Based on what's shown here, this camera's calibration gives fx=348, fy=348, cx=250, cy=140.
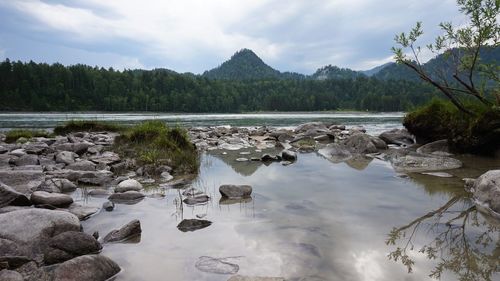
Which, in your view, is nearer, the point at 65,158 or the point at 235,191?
the point at 235,191

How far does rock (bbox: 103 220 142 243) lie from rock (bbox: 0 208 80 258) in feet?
1.33

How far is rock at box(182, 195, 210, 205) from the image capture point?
20.5 ft

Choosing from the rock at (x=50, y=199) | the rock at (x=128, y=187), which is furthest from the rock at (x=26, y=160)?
the rock at (x=50, y=199)

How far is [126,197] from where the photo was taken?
21.4 feet

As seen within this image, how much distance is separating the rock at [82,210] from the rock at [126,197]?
699 millimetres

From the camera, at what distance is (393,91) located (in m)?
143

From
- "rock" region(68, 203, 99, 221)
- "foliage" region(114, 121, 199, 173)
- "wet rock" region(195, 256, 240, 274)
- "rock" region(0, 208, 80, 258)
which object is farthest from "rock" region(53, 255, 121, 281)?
"foliage" region(114, 121, 199, 173)

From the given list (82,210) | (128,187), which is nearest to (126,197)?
(128,187)

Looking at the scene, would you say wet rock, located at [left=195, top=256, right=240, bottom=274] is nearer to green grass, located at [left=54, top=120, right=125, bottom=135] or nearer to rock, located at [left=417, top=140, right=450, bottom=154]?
rock, located at [left=417, top=140, right=450, bottom=154]

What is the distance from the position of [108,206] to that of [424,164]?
330 inches

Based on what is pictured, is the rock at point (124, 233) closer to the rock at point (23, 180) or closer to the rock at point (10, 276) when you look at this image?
the rock at point (10, 276)

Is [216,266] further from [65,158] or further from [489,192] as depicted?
[65,158]

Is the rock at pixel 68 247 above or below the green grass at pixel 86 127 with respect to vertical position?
below

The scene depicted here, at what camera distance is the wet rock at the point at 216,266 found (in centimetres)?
356
